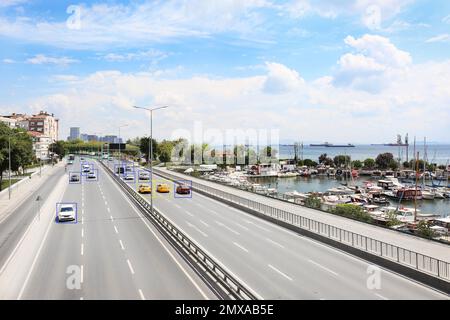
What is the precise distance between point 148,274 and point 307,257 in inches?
310

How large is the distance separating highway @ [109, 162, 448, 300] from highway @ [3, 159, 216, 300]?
236 cm

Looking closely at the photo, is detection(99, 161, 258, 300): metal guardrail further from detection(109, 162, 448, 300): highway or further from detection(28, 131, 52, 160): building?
detection(28, 131, 52, 160): building

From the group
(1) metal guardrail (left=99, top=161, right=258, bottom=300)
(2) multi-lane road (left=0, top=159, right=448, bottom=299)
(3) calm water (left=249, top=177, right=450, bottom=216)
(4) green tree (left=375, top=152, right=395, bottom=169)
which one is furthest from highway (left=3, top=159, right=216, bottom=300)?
(4) green tree (left=375, top=152, right=395, bottom=169)

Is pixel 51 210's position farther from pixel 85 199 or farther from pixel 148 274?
pixel 148 274

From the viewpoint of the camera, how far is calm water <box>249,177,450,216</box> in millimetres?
71812

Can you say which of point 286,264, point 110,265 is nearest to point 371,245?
point 286,264

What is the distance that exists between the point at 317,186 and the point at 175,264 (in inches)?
Answer: 3655

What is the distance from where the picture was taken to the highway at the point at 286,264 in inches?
650

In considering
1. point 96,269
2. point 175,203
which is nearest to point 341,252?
point 96,269

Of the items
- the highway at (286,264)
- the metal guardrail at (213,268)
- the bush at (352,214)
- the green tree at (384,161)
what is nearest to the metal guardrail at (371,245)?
the highway at (286,264)

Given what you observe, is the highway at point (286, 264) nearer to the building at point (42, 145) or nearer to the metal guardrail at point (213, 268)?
the metal guardrail at point (213, 268)

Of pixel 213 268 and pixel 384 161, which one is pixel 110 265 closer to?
pixel 213 268

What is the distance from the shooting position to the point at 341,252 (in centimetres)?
2280

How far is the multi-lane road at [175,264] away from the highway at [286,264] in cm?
4
